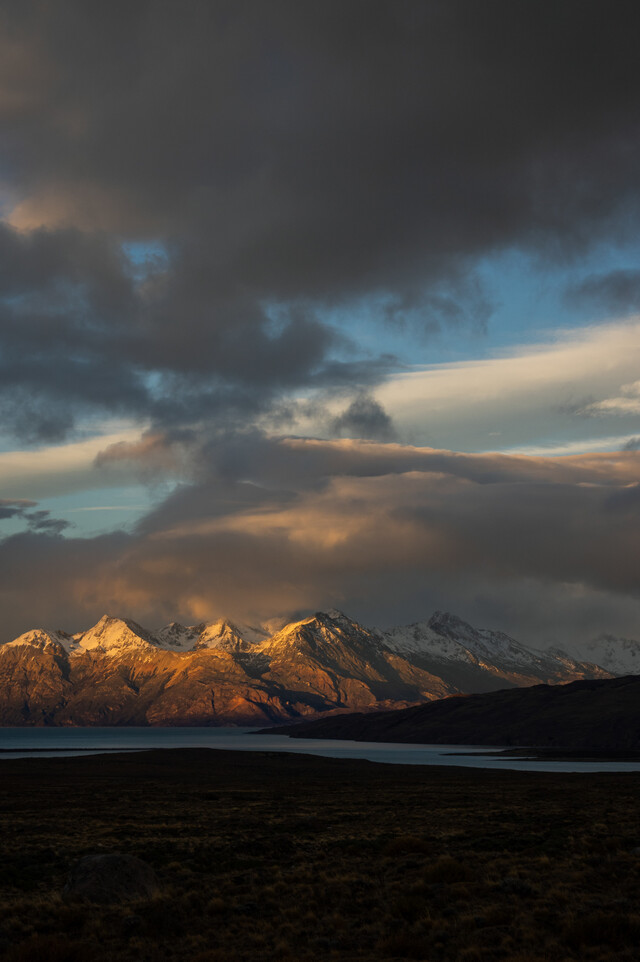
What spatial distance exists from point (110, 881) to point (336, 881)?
918cm

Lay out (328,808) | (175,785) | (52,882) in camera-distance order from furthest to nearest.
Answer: (175,785) → (328,808) → (52,882)

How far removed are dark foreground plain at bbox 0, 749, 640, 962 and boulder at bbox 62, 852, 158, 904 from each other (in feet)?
2.47

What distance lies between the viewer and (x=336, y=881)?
33719mm

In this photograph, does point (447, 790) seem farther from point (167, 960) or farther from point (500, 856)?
point (167, 960)

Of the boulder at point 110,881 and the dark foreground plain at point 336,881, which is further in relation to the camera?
the boulder at point 110,881

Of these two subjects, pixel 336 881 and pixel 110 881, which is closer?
pixel 110 881

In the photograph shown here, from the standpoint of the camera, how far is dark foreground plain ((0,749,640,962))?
24.0 metres

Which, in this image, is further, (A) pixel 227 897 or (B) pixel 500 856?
(B) pixel 500 856

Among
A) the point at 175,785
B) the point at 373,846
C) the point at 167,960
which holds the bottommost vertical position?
the point at 175,785

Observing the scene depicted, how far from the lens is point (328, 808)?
69125mm

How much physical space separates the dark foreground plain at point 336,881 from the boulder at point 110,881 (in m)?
0.75

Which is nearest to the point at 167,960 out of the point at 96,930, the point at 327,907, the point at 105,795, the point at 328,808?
the point at 96,930

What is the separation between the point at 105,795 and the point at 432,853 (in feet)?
182

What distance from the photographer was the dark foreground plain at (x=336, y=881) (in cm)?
2403
